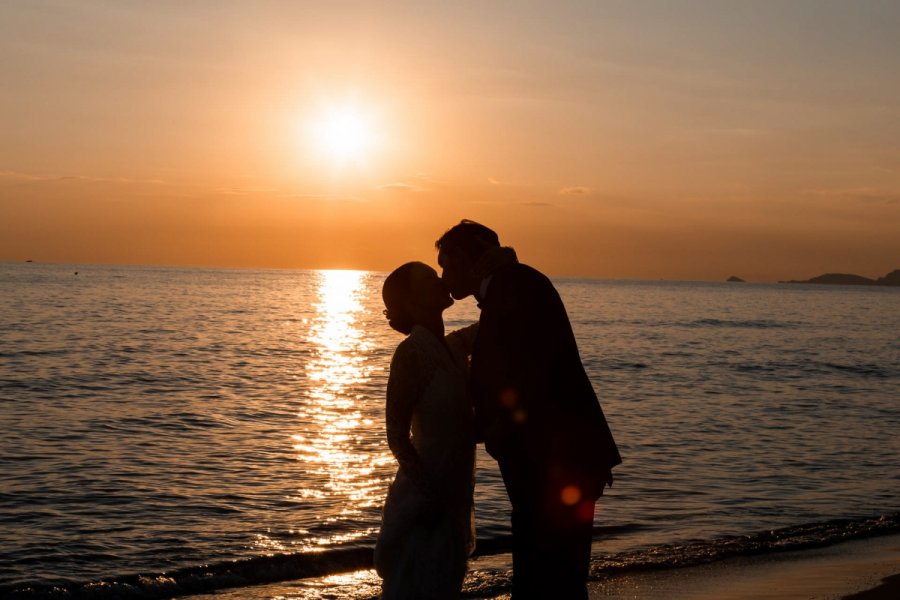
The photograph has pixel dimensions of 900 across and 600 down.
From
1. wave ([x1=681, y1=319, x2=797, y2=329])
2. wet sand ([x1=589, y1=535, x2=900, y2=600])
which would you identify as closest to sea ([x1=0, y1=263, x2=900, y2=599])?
wet sand ([x1=589, y1=535, x2=900, y2=600])

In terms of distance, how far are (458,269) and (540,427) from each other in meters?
0.83

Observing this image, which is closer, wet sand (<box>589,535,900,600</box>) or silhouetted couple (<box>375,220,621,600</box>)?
silhouetted couple (<box>375,220,621,600</box>)

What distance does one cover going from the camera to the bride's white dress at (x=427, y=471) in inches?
168

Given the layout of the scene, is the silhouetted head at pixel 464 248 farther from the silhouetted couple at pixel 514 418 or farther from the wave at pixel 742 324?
the wave at pixel 742 324

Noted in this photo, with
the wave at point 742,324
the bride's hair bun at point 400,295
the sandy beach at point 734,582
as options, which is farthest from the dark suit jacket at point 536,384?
the wave at point 742,324

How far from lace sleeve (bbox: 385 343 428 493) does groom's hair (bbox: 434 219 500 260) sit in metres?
0.57

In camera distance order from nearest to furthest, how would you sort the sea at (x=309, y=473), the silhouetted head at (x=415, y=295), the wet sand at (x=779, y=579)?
the silhouetted head at (x=415, y=295) → the wet sand at (x=779, y=579) → the sea at (x=309, y=473)

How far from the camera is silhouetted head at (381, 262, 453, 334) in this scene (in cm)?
434

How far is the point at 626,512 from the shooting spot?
11.8m

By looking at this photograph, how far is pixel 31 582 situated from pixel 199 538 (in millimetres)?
1902

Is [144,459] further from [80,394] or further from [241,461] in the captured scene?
[80,394]

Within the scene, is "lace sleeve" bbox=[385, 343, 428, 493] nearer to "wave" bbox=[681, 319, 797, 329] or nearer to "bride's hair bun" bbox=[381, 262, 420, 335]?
"bride's hair bun" bbox=[381, 262, 420, 335]

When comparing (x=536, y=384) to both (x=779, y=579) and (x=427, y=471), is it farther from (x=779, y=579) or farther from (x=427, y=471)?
(x=779, y=579)

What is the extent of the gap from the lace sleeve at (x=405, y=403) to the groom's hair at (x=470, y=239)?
0.57 meters
